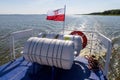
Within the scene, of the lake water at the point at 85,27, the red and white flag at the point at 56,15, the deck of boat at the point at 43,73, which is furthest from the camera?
the lake water at the point at 85,27

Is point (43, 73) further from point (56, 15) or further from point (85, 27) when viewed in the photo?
point (85, 27)

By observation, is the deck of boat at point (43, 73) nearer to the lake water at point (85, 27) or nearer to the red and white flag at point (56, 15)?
the red and white flag at point (56, 15)

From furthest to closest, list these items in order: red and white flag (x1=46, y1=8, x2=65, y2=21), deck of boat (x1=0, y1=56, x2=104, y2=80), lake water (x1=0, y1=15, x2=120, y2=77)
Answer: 1. lake water (x1=0, y1=15, x2=120, y2=77)
2. red and white flag (x1=46, y1=8, x2=65, y2=21)
3. deck of boat (x1=0, y1=56, x2=104, y2=80)

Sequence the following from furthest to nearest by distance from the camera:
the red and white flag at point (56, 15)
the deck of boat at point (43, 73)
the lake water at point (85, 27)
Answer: the lake water at point (85, 27) → the red and white flag at point (56, 15) → the deck of boat at point (43, 73)

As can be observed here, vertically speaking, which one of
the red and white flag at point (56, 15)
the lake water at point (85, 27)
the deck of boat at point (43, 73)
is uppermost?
the red and white flag at point (56, 15)

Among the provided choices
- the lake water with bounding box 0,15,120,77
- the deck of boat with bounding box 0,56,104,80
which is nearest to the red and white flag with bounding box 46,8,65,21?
the deck of boat with bounding box 0,56,104,80

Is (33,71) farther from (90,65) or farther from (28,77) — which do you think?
(90,65)

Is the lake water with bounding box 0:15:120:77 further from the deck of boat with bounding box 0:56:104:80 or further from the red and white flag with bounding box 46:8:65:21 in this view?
the red and white flag with bounding box 46:8:65:21

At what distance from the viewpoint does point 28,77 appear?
180 inches

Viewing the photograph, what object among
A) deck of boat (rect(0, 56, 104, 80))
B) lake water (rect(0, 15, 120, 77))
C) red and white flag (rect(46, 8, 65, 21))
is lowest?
lake water (rect(0, 15, 120, 77))

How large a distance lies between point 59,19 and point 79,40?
116 centimetres

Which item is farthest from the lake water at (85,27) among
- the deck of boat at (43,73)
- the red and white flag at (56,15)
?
the red and white flag at (56,15)

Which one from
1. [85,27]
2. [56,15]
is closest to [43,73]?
[56,15]

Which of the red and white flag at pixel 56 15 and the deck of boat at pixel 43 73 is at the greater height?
the red and white flag at pixel 56 15
